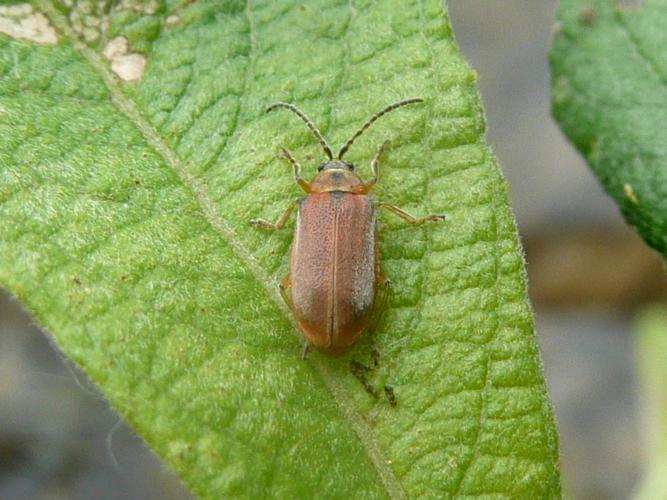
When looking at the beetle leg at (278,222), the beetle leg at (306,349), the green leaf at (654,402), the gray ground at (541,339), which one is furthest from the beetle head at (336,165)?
the gray ground at (541,339)

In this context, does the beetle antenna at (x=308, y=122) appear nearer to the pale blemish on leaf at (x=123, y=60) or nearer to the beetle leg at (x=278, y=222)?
the beetle leg at (x=278, y=222)

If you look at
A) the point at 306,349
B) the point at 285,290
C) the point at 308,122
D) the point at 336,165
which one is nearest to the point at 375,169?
the point at 336,165

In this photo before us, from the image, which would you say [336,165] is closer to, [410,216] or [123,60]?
[410,216]

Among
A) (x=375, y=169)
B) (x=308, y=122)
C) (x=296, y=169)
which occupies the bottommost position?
(x=375, y=169)

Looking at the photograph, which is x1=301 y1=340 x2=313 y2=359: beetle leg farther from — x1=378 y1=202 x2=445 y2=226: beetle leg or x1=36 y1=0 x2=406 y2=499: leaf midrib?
x1=378 y1=202 x2=445 y2=226: beetle leg

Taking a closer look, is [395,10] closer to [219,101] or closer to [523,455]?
[219,101]

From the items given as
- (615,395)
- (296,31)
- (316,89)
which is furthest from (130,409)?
(615,395)
